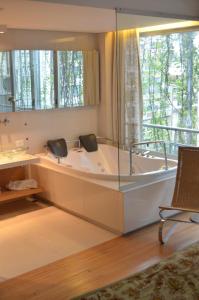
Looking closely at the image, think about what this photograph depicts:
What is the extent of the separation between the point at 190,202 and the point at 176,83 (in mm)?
1493

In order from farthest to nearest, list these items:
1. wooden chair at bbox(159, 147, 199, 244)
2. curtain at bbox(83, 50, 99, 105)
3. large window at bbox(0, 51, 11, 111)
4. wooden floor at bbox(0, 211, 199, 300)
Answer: curtain at bbox(83, 50, 99, 105) < large window at bbox(0, 51, 11, 111) < wooden chair at bbox(159, 147, 199, 244) < wooden floor at bbox(0, 211, 199, 300)

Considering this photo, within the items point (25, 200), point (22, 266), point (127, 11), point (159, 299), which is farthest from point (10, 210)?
point (159, 299)

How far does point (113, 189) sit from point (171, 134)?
124cm

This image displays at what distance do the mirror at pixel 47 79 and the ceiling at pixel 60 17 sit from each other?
353mm

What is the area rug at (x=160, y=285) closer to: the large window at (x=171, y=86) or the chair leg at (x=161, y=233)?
the chair leg at (x=161, y=233)

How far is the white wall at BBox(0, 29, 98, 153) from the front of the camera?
4602mm

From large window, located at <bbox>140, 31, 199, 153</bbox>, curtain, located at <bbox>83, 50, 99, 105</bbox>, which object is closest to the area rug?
large window, located at <bbox>140, 31, 199, 153</bbox>

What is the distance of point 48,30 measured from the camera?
15.6ft

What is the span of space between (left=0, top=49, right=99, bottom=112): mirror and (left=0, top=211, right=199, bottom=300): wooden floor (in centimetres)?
202

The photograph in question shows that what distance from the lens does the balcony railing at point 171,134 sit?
15.0 feet

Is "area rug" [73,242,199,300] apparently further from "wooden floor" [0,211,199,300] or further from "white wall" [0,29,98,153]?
"white wall" [0,29,98,153]

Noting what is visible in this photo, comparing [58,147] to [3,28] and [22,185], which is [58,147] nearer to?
[22,185]

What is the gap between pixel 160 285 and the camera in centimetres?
136

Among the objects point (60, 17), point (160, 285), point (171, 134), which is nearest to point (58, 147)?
point (171, 134)
